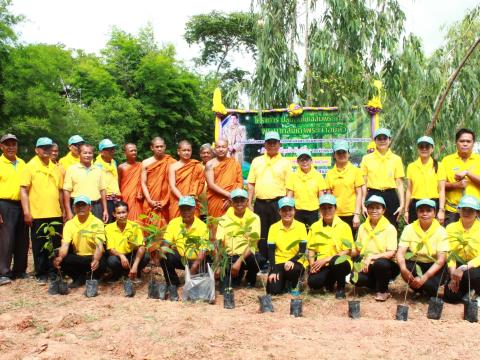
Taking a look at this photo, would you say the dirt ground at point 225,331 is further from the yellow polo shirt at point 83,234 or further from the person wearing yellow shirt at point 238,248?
the yellow polo shirt at point 83,234

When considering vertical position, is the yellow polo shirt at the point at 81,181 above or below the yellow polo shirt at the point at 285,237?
above

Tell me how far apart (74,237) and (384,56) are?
6.55 metres

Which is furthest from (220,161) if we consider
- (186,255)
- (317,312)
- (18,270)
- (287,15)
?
(287,15)

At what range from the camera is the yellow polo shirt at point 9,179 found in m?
5.23

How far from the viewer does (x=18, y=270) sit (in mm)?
5422

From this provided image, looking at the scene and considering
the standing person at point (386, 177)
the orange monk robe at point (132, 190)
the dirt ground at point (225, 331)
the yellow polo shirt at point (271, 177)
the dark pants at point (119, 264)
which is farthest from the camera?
the orange monk robe at point (132, 190)

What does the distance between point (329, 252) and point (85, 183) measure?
2662mm

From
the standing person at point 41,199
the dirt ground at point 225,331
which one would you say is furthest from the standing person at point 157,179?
the dirt ground at point 225,331

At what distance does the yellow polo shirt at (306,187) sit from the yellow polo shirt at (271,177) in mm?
121

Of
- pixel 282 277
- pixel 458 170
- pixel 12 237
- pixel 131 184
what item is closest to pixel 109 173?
pixel 131 184

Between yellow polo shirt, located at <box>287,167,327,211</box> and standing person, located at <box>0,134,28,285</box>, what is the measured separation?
289cm

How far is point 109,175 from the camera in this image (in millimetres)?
5555

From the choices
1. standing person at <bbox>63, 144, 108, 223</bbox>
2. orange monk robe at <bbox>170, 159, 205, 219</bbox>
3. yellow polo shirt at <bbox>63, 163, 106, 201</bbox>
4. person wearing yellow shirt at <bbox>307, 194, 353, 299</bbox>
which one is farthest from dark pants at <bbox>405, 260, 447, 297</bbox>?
yellow polo shirt at <bbox>63, 163, 106, 201</bbox>

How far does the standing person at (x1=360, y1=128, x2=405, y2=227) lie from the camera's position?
15.9 feet
